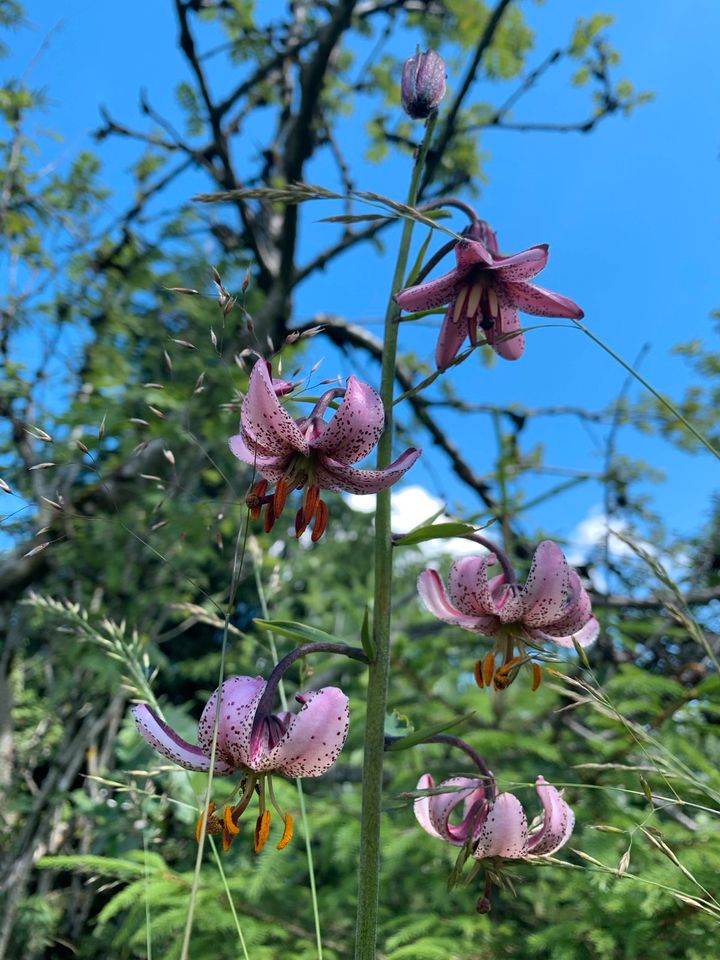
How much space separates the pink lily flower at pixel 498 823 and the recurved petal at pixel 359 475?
12.1 inches

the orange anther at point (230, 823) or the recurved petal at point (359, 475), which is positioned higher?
the recurved petal at point (359, 475)

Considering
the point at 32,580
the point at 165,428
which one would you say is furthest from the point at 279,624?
the point at 32,580

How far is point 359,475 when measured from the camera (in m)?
0.68

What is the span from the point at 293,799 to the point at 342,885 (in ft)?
0.67

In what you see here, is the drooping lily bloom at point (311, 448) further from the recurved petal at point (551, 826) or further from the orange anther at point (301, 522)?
the recurved petal at point (551, 826)

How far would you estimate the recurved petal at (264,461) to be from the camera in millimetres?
722

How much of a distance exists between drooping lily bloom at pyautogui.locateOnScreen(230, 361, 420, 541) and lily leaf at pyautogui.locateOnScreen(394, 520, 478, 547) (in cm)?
5

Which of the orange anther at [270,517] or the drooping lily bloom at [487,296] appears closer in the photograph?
the orange anther at [270,517]

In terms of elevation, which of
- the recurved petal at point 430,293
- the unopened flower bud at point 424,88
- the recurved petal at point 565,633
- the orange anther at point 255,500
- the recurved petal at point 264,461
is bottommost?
the recurved petal at point 565,633

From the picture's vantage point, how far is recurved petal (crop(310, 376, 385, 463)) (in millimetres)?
662

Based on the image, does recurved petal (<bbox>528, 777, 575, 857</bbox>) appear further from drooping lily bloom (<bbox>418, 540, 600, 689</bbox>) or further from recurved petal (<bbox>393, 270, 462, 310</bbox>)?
recurved petal (<bbox>393, 270, 462, 310</bbox>)

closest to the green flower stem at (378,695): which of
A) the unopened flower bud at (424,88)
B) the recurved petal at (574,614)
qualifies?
the unopened flower bud at (424,88)

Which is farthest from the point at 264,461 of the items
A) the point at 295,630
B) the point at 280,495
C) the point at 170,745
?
the point at 170,745

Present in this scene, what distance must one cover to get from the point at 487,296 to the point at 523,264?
66 mm
